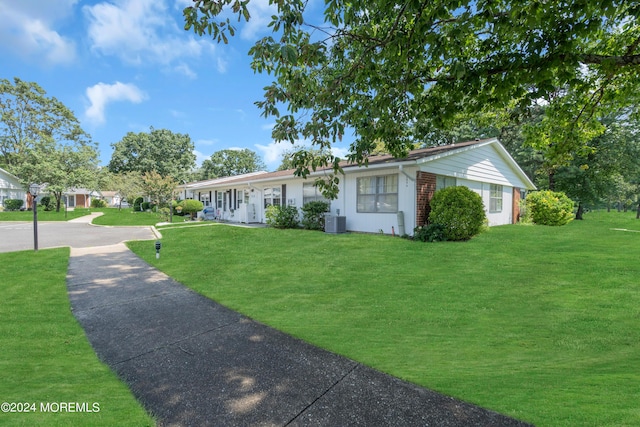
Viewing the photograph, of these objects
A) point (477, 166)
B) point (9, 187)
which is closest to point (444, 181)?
point (477, 166)

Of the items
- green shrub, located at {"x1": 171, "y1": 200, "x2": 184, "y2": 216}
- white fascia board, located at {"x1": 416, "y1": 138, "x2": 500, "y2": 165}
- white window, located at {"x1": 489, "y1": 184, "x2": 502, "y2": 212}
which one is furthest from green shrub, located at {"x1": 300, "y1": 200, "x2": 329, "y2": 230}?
green shrub, located at {"x1": 171, "y1": 200, "x2": 184, "y2": 216}

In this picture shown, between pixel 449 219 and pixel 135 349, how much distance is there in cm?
1030

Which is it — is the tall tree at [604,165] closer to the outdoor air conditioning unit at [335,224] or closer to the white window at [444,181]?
the white window at [444,181]

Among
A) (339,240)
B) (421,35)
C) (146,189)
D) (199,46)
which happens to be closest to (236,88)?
(199,46)

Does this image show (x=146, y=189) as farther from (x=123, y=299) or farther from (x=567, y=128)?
(x=567, y=128)

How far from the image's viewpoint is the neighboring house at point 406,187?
12.4 m

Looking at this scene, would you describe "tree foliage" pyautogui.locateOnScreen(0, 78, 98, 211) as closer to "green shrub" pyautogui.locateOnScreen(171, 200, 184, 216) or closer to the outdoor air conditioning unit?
"green shrub" pyautogui.locateOnScreen(171, 200, 184, 216)

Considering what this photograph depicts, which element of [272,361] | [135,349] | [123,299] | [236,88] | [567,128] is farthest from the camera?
[236,88]

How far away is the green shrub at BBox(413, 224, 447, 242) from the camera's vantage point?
11422 millimetres

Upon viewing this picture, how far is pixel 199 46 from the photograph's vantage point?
26.6ft

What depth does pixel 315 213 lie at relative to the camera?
15.4m

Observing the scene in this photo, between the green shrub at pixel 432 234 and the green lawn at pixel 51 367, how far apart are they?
1005 centimetres

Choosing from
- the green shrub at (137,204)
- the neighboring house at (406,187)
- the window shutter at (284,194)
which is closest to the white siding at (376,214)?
the neighboring house at (406,187)

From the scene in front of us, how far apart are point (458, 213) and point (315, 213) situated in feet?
21.5
